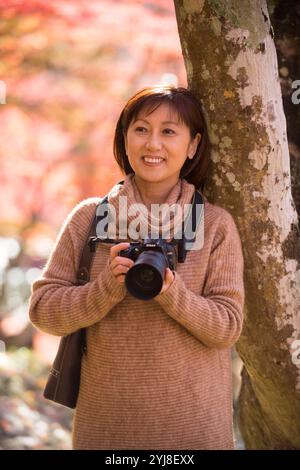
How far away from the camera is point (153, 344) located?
2311 mm

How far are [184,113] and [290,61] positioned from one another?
34.1 inches

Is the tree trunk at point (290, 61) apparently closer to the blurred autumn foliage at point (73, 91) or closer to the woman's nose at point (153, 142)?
the woman's nose at point (153, 142)

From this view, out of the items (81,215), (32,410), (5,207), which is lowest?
(32,410)

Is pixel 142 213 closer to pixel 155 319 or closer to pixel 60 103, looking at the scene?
pixel 155 319

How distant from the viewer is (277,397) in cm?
275

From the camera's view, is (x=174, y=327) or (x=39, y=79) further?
(x=39, y=79)

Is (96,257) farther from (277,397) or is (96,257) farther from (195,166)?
(277,397)

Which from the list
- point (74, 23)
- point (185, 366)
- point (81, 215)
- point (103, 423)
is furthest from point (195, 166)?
point (74, 23)

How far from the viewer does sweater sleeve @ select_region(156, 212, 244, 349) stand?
220cm

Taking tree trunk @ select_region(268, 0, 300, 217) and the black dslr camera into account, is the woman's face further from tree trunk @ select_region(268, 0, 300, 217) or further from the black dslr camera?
tree trunk @ select_region(268, 0, 300, 217)

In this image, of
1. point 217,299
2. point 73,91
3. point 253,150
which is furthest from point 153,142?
point 73,91

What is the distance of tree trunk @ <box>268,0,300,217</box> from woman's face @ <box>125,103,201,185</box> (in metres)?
0.74
